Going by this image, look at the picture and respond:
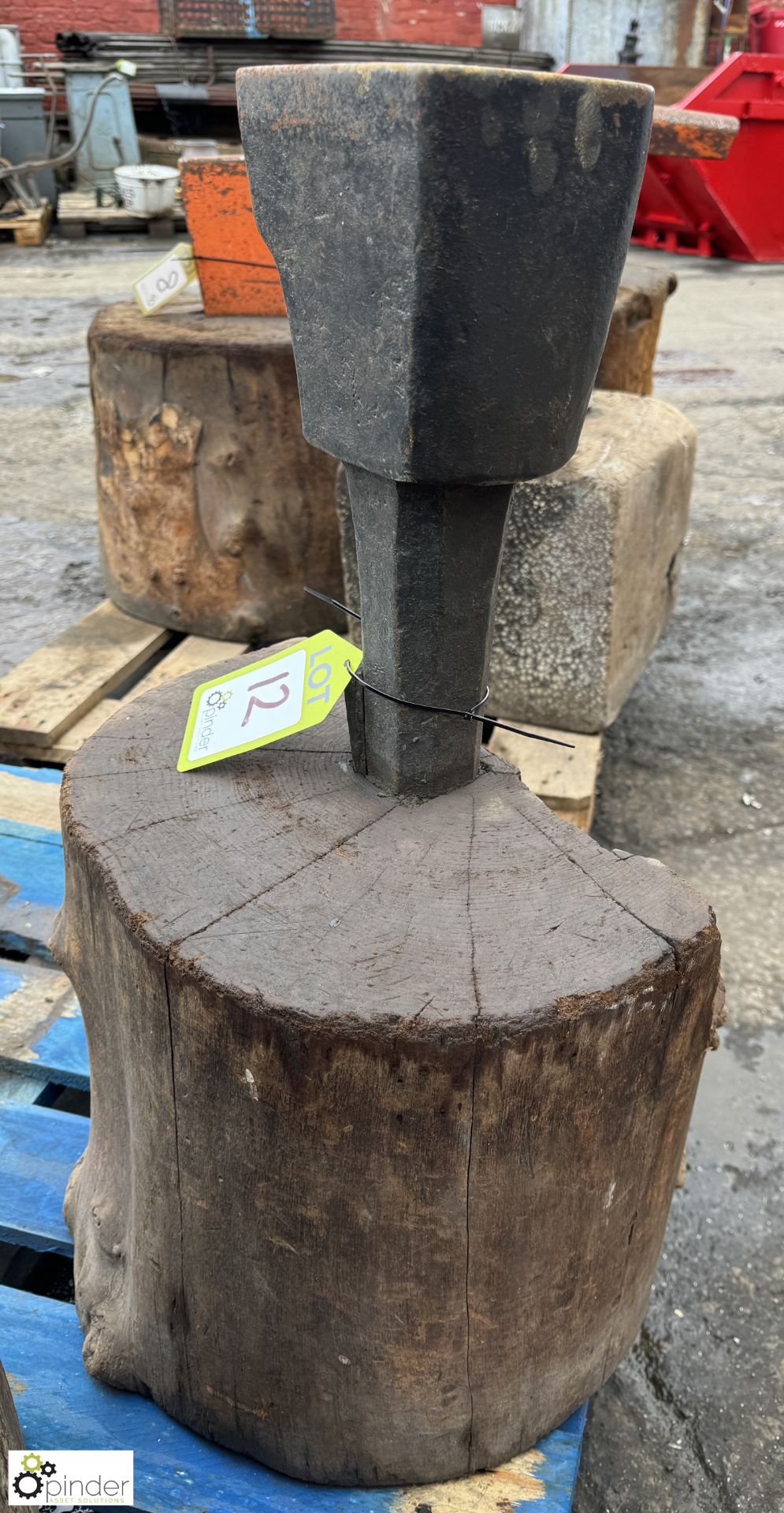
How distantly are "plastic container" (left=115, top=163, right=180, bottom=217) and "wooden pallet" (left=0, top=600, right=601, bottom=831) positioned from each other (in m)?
6.71

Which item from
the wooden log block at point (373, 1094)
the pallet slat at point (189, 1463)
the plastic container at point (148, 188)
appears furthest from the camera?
the plastic container at point (148, 188)

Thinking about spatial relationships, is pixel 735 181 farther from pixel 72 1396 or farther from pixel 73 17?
pixel 72 1396

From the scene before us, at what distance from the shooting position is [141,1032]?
1.14 m

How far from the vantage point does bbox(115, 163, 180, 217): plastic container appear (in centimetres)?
855

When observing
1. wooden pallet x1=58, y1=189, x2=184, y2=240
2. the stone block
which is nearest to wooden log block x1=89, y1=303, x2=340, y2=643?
the stone block

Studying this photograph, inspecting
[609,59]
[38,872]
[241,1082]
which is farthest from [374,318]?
[609,59]

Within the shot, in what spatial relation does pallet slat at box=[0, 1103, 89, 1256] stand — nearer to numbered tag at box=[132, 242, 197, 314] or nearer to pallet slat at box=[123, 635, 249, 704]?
pallet slat at box=[123, 635, 249, 704]

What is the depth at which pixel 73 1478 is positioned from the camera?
3.75 ft

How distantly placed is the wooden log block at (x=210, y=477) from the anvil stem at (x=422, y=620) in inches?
59.4

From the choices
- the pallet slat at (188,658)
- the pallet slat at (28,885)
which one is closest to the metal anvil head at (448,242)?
the pallet slat at (28,885)

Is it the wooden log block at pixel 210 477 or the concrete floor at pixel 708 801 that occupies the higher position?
the wooden log block at pixel 210 477

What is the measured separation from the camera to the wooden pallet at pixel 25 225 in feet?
27.5

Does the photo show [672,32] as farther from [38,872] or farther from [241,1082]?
[241,1082]

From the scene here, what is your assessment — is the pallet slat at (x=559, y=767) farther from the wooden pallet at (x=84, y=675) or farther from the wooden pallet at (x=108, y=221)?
the wooden pallet at (x=108, y=221)
